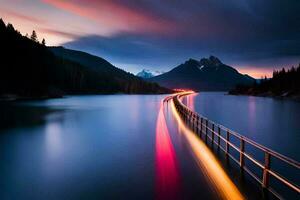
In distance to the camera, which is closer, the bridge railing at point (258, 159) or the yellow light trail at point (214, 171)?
the bridge railing at point (258, 159)

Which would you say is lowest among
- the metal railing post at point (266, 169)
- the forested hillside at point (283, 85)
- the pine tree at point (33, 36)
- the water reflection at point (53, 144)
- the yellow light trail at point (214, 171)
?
the water reflection at point (53, 144)

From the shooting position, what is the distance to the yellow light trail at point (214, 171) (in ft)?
27.8

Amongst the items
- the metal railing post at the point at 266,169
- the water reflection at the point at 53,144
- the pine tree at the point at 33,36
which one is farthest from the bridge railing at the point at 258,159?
the pine tree at the point at 33,36

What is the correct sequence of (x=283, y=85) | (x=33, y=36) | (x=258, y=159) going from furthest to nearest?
(x=283, y=85), (x=33, y=36), (x=258, y=159)

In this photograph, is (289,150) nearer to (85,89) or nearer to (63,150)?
(63,150)

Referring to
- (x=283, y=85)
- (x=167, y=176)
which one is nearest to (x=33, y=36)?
(x=283, y=85)

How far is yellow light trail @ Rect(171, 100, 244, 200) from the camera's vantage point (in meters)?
8.48

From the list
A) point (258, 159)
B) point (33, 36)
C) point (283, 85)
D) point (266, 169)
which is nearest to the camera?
point (266, 169)

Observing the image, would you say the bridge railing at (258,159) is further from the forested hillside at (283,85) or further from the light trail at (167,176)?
the forested hillside at (283,85)

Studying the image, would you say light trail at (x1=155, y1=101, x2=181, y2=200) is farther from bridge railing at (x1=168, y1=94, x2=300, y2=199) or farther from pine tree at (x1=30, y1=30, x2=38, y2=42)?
pine tree at (x1=30, y1=30, x2=38, y2=42)

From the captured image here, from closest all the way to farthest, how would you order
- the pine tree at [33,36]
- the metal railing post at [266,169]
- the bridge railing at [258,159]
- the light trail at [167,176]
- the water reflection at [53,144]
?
the bridge railing at [258,159]
the metal railing post at [266,169]
the light trail at [167,176]
the water reflection at [53,144]
the pine tree at [33,36]

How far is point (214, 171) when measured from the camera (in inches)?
428

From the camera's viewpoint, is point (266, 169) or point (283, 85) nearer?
point (266, 169)

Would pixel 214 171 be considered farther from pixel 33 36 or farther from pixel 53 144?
pixel 33 36
